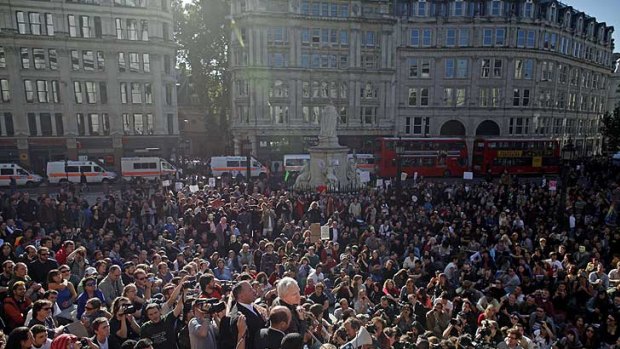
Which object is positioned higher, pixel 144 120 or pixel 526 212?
pixel 144 120

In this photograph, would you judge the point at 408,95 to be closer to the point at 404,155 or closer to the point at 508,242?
the point at 404,155

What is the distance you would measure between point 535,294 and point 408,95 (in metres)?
40.1

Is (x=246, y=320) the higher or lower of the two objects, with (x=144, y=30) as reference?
lower

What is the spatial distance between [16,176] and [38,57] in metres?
13.0

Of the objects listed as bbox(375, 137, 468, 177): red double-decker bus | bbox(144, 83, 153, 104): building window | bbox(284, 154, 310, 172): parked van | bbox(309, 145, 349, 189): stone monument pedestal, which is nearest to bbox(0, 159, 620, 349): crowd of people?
bbox(309, 145, 349, 189): stone monument pedestal

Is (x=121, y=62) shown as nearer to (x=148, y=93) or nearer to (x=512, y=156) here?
(x=148, y=93)

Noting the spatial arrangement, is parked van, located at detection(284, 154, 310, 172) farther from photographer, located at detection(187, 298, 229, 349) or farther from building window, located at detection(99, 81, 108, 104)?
photographer, located at detection(187, 298, 229, 349)

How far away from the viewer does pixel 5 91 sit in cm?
3662

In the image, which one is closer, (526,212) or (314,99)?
(526,212)

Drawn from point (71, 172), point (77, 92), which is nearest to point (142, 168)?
point (71, 172)

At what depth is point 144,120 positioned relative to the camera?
40281 mm

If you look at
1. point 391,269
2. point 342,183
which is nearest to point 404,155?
point 342,183

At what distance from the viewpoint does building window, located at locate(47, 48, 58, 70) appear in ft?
122

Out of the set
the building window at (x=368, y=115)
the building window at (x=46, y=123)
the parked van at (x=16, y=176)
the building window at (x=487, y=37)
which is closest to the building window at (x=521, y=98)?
the building window at (x=487, y=37)
